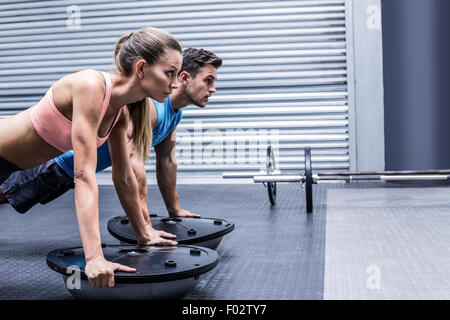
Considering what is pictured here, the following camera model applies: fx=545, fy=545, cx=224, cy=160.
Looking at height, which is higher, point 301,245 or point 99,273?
point 99,273

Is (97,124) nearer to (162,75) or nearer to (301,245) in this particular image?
(162,75)

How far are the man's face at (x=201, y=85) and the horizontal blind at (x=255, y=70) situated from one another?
7.96 ft

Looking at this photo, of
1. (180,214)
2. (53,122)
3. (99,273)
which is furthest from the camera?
(180,214)

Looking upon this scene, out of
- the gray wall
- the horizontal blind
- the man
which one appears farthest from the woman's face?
the horizontal blind

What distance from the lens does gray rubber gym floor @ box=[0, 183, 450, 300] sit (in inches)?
64.6

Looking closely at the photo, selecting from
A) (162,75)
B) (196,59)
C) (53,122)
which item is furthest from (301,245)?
(53,122)

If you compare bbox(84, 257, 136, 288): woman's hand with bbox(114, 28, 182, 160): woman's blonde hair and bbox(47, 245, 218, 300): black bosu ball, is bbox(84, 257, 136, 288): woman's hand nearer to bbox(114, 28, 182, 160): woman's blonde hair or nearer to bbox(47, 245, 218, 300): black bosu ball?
bbox(47, 245, 218, 300): black bosu ball

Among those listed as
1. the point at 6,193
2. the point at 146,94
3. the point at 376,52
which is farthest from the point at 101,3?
the point at 146,94

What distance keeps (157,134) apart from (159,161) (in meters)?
0.21

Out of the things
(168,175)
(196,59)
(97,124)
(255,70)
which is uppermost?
(255,70)

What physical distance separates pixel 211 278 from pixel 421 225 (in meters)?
1.27

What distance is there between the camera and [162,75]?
1530 millimetres

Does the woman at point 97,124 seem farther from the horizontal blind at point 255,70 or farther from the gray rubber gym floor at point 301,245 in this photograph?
the horizontal blind at point 255,70

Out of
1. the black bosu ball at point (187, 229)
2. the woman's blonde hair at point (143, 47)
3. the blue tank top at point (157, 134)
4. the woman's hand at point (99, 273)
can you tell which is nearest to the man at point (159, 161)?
the blue tank top at point (157, 134)
